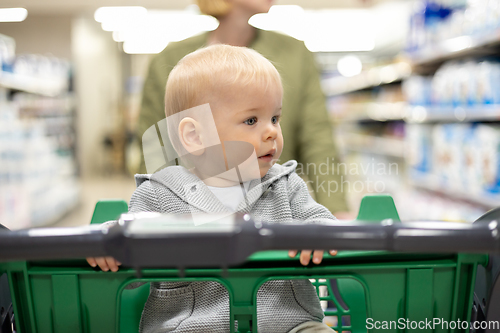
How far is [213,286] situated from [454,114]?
2.86 meters

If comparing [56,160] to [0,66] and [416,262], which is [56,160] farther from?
[416,262]

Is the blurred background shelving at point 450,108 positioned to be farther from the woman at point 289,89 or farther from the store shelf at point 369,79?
the woman at point 289,89

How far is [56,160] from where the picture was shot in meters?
5.80

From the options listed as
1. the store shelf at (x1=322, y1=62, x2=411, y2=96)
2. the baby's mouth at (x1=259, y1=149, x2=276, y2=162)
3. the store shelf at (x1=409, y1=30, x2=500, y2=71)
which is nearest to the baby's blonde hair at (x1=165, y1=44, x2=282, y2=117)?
the baby's mouth at (x1=259, y1=149, x2=276, y2=162)

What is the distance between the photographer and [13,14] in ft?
32.0

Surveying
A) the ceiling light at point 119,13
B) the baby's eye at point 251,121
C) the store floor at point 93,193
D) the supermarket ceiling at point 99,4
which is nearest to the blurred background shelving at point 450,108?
the baby's eye at point 251,121

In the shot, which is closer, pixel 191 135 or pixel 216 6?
pixel 191 135

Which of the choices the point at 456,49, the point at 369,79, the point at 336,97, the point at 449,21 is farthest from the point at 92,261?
the point at 336,97

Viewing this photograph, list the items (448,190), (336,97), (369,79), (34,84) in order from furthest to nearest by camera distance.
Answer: (336,97), (369,79), (34,84), (448,190)

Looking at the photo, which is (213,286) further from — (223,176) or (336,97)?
(336,97)

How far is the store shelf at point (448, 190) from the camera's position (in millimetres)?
2695

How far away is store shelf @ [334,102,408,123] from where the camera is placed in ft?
15.7

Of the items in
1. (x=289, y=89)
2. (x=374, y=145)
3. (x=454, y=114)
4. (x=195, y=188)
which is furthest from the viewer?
(x=374, y=145)

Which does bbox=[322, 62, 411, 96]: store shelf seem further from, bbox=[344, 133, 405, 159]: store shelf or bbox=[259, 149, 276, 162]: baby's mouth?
bbox=[259, 149, 276, 162]: baby's mouth
